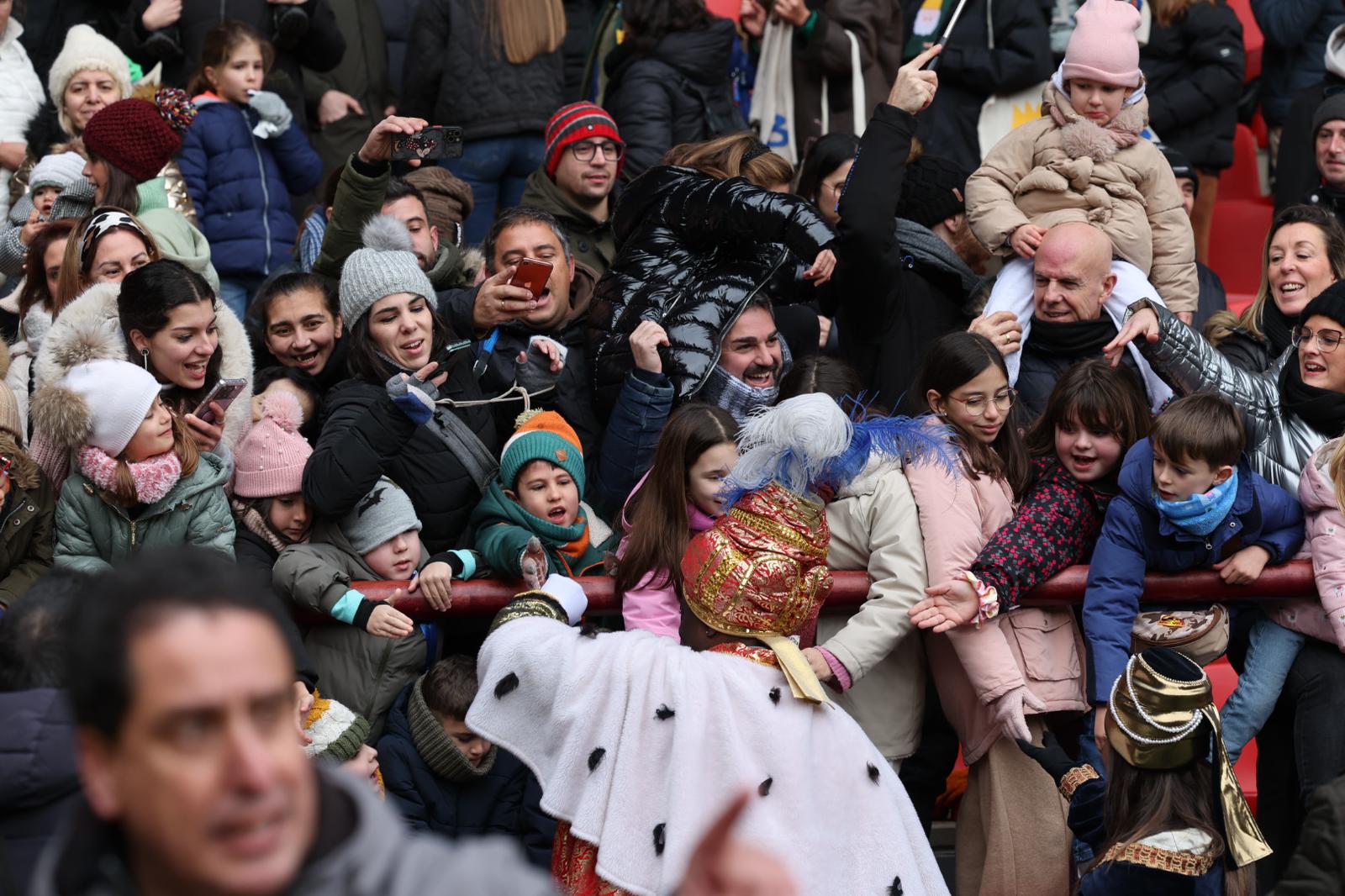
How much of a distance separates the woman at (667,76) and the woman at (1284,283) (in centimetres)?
287

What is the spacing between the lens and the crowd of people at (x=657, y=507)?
125 inches

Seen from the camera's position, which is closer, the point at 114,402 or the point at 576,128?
the point at 114,402

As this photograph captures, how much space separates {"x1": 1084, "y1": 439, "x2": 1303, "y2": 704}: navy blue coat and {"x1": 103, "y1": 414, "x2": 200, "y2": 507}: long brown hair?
259cm

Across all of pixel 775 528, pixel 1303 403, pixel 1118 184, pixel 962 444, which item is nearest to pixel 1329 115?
pixel 1118 184

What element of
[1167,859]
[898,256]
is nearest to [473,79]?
[898,256]

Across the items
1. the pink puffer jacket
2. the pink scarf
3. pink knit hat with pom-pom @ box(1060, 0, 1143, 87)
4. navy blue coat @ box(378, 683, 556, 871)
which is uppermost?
pink knit hat with pom-pom @ box(1060, 0, 1143, 87)

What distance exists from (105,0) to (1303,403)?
639cm

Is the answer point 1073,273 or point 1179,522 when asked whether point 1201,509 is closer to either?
point 1179,522

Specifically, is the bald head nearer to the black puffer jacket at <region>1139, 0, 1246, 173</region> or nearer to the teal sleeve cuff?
the teal sleeve cuff

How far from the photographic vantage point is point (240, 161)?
24.1 ft

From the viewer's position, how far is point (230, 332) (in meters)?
5.36

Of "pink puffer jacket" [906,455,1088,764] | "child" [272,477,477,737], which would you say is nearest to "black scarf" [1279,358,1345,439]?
"pink puffer jacket" [906,455,1088,764]

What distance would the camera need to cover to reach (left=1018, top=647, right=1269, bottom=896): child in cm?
396

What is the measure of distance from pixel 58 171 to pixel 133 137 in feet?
1.71
